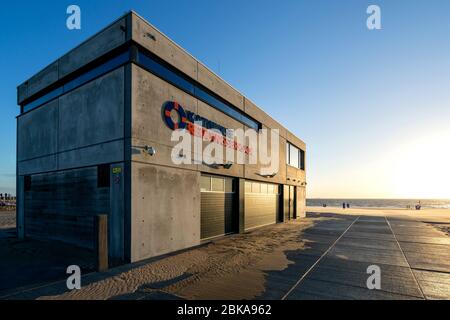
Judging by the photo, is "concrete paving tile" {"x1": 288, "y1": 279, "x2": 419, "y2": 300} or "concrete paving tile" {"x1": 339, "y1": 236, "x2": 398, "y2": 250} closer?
"concrete paving tile" {"x1": 288, "y1": 279, "x2": 419, "y2": 300}

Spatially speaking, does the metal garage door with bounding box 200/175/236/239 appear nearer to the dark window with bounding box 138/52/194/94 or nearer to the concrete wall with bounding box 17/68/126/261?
the dark window with bounding box 138/52/194/94

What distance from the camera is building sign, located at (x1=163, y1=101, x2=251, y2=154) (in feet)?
33.9

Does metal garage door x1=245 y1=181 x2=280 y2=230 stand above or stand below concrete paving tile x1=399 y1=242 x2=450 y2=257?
above

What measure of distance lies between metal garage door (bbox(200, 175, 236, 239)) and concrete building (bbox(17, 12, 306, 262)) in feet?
0.17

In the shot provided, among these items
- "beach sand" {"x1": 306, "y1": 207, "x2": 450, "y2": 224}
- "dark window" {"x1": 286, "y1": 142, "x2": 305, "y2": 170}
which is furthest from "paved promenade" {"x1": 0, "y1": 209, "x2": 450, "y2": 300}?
"beach sand" {"x1": 306, "y1": 207, "x2": 450, "y2": 224}

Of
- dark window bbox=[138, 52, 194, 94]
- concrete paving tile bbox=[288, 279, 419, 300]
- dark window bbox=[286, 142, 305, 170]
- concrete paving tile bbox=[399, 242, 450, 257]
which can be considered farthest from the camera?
dark window bbox=[286, 142, 305, 170]

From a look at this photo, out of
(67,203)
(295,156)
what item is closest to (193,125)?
(67,203)

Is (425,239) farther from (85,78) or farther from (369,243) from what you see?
(85,78)

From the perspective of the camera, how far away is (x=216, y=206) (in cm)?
1352

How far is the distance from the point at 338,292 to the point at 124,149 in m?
7.54

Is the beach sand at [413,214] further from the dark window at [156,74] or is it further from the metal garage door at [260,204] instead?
the dark window at [156,74]

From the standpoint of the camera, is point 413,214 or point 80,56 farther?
point 413,214
